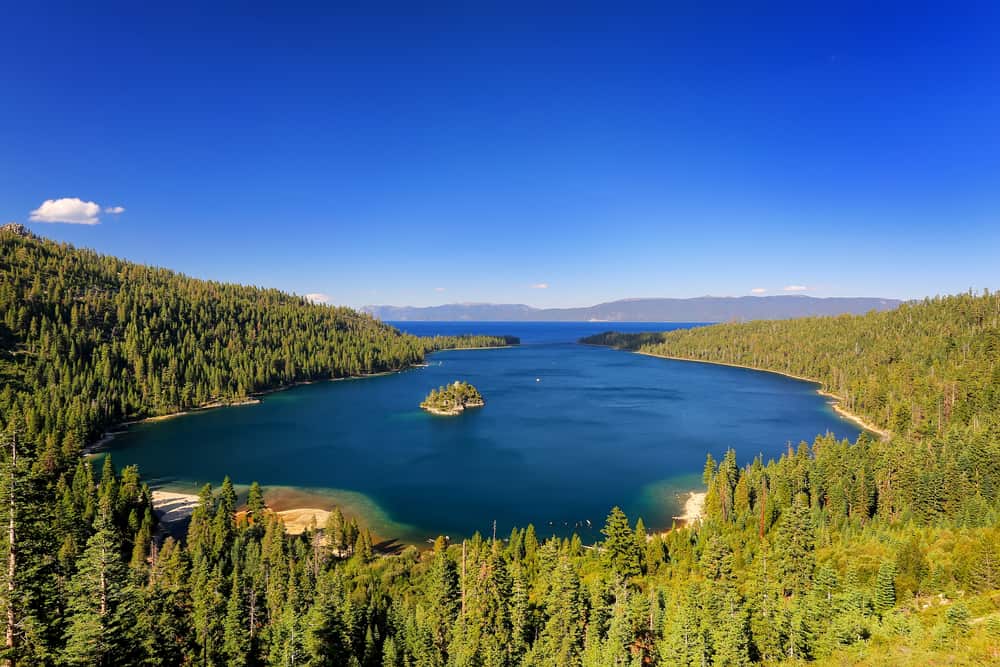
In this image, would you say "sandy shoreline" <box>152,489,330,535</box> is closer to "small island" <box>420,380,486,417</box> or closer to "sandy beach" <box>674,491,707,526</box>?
"sandy beach" <box>674,491,707,526</box>

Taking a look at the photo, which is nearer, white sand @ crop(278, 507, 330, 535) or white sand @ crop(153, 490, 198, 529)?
white sand @ crop(278, 507, 330, 535)

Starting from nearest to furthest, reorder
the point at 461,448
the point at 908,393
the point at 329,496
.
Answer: the point at 329,496 < the point at 461,448 < the point at 908,393

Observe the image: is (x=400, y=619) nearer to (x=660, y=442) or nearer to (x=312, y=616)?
(x=312, y=616)

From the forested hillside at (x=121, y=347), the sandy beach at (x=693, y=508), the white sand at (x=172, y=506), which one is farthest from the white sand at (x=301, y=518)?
the sandy beach at (x=693, y=508)

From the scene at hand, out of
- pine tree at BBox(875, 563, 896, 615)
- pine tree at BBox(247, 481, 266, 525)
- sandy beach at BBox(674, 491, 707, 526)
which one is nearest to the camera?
pine tree at BBox(875, 563, 896, 615)

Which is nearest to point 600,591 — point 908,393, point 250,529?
point 250,529

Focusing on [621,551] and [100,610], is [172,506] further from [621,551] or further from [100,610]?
[621,551]

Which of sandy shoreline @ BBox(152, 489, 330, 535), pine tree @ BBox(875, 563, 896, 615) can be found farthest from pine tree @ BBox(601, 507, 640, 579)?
sandy shoreline @ BBox(152, 489, 330, 535)

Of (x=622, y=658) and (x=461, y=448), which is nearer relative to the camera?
(x=622, y=658)
